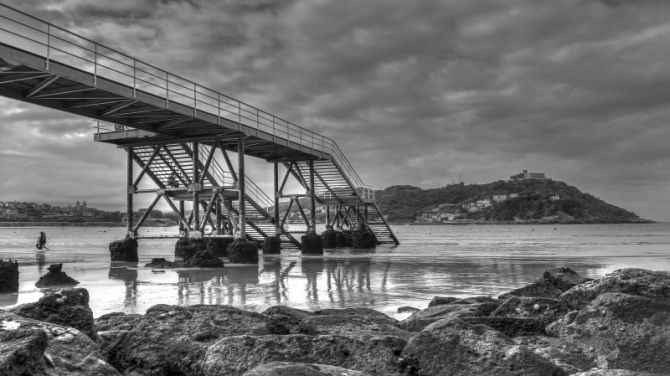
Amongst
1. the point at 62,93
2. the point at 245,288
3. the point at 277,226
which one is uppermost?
the point at 62,93

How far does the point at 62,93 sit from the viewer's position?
16.0m

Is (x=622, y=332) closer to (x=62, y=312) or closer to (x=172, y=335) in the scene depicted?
(x=172, y=335)

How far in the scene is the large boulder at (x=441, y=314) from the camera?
7.29 meters

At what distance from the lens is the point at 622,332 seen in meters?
5.55

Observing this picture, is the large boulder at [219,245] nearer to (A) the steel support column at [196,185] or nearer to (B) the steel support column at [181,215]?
(A) the steel support column at [196,185]

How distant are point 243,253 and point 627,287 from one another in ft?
55.9

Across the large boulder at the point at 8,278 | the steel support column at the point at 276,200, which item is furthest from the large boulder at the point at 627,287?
the steel support column at the point at 276,200

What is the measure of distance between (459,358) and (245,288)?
10.5m

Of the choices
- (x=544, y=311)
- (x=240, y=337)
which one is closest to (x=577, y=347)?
(x=544, y=311)

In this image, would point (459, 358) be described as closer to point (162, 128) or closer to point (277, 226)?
point (162, 128)

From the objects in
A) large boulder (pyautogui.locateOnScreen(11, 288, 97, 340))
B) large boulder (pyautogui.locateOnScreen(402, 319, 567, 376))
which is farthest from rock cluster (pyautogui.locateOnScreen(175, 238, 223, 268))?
large boulder (pyautogui.locateOnScreen(402, 319, 567, 376))

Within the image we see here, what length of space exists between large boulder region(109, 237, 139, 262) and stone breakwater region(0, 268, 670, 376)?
18.0 meters

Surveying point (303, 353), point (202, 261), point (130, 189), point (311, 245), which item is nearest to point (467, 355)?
point (303, 353)

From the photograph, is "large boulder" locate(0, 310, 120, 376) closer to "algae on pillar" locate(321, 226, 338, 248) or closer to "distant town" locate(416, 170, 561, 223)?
"algae on pillar" locate(321, 226, 338, 248)
